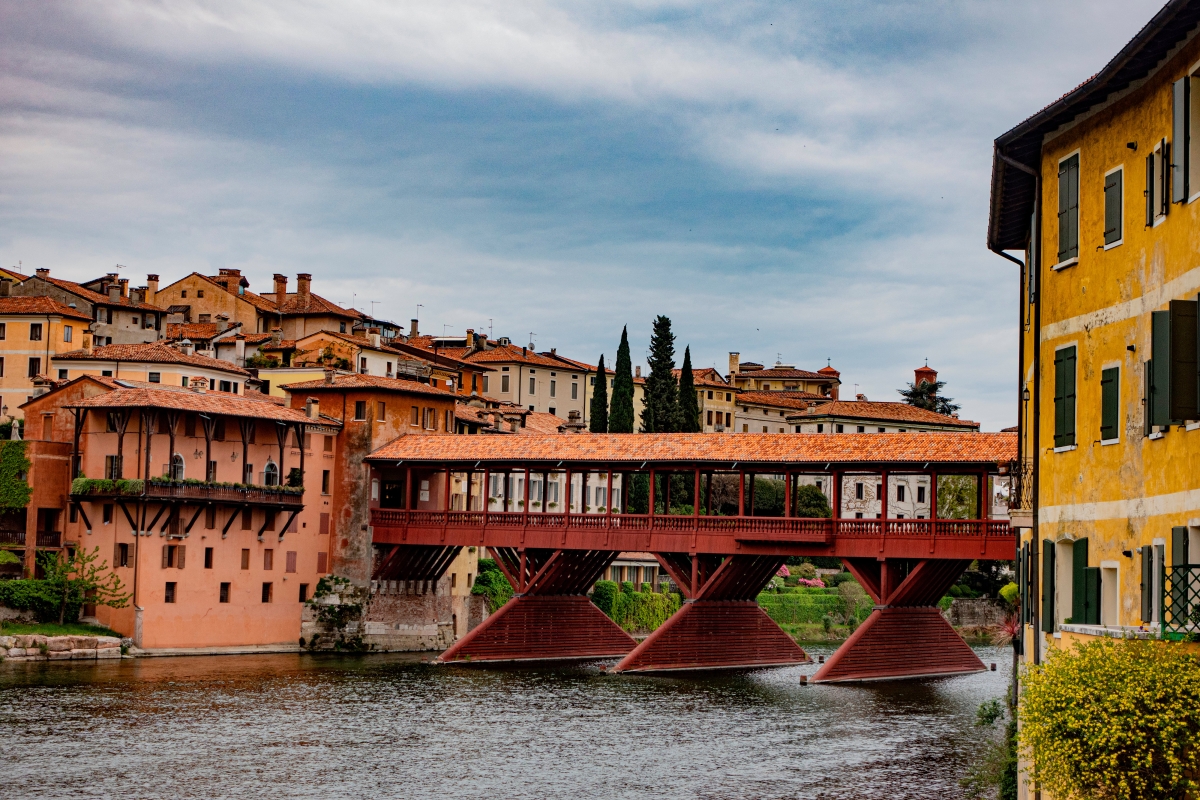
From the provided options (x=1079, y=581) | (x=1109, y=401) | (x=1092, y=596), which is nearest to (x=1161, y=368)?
(x=1109, y=401)

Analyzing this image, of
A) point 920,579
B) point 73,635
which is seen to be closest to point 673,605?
point 920,579

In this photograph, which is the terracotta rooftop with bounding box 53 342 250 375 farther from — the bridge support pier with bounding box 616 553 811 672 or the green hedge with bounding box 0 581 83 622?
the bridge support pier with bounding box 616 553 811 672

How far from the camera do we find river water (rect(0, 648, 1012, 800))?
3219cm

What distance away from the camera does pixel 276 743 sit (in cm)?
3700

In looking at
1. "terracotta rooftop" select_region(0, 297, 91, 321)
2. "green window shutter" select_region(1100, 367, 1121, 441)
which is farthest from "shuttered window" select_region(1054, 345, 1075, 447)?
"terracotta rooftop" select_region(0, 297, 91, 321)

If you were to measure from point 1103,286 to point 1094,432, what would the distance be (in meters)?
1.77

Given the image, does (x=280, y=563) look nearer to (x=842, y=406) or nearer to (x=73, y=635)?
(x=73, y=635)

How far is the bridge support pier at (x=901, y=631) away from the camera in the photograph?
52.2 metres

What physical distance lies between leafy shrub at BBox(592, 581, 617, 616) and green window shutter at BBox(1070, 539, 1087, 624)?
182 feet

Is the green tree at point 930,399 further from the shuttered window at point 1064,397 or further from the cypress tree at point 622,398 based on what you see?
the shuttered window at point 1064,397

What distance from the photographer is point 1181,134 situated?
52.7 feet

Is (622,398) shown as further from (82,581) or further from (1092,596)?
(1092,596)

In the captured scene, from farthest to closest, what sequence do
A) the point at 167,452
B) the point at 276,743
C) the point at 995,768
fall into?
1. the point at 167,452
2. the point at 276,743
3. the point at 995,768

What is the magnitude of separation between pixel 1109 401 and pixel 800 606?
6423 cm
